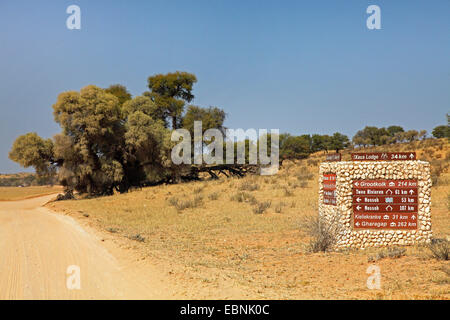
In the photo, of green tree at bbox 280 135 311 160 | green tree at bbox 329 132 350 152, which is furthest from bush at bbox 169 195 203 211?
green tree at bbox 329 132 350 152

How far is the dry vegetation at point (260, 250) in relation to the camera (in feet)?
26.0

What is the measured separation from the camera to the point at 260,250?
12164 millimetres

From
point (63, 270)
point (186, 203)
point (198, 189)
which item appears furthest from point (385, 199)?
point (198, 189)

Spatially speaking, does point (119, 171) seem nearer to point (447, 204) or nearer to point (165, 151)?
point (165, 151)

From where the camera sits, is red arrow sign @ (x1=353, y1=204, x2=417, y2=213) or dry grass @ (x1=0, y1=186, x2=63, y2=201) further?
dry grass @ (x1=0, y1=186, x2=63, y2=201)

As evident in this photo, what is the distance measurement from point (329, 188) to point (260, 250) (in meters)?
2.78

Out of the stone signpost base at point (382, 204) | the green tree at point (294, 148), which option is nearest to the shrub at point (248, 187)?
the stone signpost base at point (382, 204)

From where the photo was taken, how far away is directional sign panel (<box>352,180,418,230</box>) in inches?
451

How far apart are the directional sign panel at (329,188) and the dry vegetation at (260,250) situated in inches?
62.1

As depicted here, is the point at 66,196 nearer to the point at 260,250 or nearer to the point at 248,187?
the point at 248,187

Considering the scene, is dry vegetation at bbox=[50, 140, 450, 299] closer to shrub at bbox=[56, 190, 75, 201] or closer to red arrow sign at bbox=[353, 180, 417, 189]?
red arrow sign at bbox=[353, 180, 417, 189]

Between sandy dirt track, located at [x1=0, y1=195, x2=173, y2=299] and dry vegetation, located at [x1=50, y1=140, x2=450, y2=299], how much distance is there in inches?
38.8
